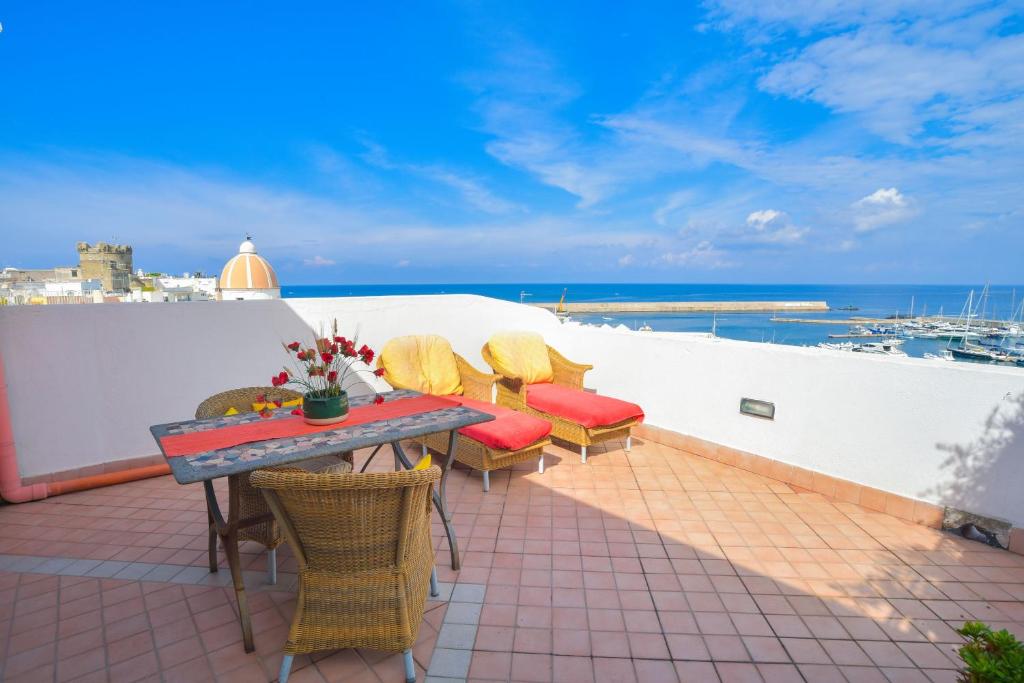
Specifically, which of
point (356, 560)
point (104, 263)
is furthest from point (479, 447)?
point (104, 263)

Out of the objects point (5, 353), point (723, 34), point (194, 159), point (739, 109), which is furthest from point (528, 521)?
point (194, 159)

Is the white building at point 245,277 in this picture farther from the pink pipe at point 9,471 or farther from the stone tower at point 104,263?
the stone tower at point 104,263

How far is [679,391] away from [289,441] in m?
3.25

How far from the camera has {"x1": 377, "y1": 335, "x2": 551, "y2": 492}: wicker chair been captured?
3.30 metres

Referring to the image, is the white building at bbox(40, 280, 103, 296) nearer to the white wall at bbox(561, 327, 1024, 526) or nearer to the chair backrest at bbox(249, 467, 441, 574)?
the chair backrest at bbox(249, 467, 441, 574)

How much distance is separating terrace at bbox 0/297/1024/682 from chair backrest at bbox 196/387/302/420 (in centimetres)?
81

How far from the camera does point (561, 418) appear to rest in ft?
12.9

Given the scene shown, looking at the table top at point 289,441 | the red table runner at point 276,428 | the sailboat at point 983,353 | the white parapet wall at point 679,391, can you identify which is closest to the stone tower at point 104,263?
the white parapet wall at point 679,391

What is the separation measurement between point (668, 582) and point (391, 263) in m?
19.5

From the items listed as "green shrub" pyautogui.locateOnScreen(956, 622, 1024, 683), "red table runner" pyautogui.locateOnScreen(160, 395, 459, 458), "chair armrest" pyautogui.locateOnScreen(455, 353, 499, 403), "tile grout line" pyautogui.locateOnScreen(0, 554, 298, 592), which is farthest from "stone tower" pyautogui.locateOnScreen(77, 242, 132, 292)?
"green shrub" pyautogui.locateOnScreen(956, 622, 1024, 683)

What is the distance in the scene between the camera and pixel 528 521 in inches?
114

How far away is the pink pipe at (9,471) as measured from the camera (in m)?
3.01

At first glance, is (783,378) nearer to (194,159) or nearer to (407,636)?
(407,636)

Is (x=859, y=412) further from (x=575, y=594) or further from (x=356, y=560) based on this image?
(x=356, y=560)
